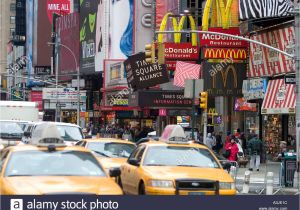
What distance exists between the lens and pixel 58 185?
12.2 meters

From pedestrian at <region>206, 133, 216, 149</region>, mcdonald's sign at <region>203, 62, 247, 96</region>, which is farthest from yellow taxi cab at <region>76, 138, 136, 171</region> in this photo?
mcdonald's sign at <region>203, 62, 247, 96</region>

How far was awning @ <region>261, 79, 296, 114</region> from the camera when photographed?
38.8m

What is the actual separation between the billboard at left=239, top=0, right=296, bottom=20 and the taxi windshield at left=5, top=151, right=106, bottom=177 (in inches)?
1025

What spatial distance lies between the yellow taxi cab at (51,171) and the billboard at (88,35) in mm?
82770

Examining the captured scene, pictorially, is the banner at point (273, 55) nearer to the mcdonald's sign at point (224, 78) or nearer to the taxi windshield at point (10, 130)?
the mcdonald's sign at point (224, 78)

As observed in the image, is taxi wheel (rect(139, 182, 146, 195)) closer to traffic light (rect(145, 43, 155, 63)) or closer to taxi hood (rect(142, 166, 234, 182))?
taxi hood (rect(142, 166, 234, 182))

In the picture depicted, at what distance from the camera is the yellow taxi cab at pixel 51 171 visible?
12.2m

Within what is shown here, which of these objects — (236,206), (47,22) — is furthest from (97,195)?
(47,22)

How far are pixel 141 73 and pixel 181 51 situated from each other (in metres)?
9.10

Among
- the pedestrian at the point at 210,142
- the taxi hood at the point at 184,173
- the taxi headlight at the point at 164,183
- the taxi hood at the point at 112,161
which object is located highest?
the taxi hood at the point at 184,173

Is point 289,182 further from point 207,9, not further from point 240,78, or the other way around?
point 207,9

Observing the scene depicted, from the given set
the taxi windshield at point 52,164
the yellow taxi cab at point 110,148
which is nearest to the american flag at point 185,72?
the yellow taxi cab at point 110,148

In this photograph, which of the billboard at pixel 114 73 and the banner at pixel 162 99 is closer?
the banner at pixel 162 99

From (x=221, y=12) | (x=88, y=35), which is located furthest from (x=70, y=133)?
(x=88, y=35)
